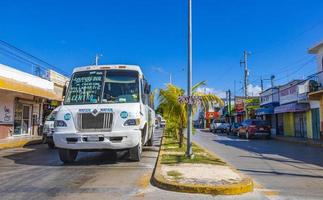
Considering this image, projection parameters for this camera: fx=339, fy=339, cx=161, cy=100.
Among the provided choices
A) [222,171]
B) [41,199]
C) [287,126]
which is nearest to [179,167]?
[222,171]

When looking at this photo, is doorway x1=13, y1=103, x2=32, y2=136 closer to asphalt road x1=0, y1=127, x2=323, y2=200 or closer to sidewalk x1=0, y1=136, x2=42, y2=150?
sidewalk x1=0, y1=136, x2=42, y2=150

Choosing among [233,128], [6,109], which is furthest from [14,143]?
[233,128]

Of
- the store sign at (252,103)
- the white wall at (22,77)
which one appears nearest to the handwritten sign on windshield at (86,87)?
the white wall at (22,77)

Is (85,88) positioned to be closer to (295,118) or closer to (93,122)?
(93,122)

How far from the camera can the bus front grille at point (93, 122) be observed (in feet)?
33.9

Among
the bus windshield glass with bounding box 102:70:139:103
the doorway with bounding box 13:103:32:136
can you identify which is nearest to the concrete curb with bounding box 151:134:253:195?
the bus windshield glass with bounding box 102:70:139:103

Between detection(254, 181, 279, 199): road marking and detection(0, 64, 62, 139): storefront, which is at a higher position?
detection(0, 64, 62, 139): storefront

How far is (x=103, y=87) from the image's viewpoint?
11.3 metres

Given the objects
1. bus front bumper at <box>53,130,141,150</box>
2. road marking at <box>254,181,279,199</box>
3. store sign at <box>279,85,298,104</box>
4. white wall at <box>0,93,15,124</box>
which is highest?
store sign at <box>279,85,298,104</box>

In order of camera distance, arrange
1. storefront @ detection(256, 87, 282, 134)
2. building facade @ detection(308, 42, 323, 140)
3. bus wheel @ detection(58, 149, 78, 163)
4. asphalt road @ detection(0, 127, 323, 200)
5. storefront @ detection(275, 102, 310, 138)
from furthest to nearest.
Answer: storefront @ detection(256, 87, 282, 134) → storefront @ detection(275, 102, 310, 138) → building facade @ detection(308, 42, 323, 140) → bus wheel @ detection(58, 149, 78, 163) → asphalt road @ detection(0, 127, 323, 200)

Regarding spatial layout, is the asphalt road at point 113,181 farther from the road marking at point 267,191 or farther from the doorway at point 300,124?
the doorway at point 300,124

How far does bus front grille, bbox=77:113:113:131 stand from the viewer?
10.3 metres

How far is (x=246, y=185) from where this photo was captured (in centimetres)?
725

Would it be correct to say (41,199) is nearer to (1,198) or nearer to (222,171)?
(1,198)
